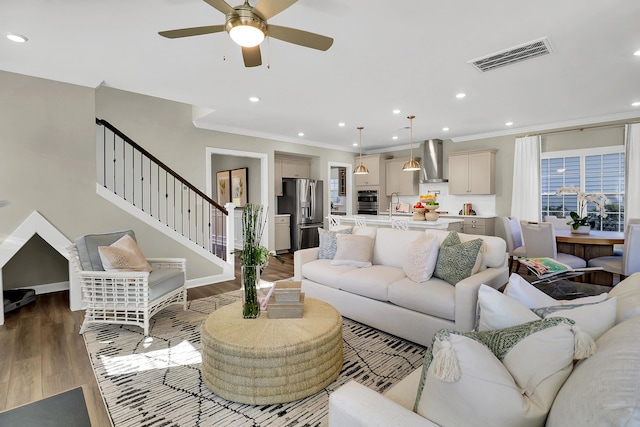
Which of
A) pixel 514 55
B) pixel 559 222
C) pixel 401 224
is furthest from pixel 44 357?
pixel 559 222

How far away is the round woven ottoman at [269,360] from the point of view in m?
1.87

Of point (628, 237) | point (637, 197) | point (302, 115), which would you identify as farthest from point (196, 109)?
point (637, 197)

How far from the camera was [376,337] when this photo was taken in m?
2.88

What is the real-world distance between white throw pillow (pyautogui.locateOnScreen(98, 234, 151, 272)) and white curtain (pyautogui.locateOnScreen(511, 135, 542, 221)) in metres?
6.44

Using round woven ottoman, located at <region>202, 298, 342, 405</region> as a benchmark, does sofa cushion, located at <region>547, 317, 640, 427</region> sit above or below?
above

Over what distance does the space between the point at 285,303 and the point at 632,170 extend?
599 cm

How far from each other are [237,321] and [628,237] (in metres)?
4.17

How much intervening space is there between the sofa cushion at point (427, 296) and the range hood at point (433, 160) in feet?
16.0

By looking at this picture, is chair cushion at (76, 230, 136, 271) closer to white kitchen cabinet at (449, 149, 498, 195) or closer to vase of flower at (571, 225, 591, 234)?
vase of flower at (571, 225, 591, 234)

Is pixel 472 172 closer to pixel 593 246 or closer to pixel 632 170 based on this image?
pixel 632 170

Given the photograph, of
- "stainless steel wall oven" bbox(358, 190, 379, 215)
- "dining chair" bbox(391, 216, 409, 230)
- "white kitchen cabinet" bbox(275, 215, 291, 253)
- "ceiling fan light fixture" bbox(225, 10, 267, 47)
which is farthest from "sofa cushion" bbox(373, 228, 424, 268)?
"stainless steel wall oven" bbox(358, 190, 379, 215)

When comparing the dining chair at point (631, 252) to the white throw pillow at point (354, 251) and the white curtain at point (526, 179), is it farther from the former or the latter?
the white throw pillow at point (354, 251)

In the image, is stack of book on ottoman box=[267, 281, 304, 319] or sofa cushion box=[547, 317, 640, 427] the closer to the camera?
sofa cushion box=[547, 317, 640, 427]

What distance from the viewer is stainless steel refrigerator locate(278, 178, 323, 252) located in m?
7.50
